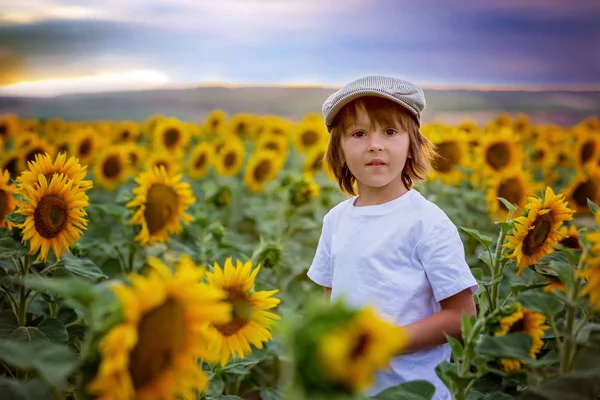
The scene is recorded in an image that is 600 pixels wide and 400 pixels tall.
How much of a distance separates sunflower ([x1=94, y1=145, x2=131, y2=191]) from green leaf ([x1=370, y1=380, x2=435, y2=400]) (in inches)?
143

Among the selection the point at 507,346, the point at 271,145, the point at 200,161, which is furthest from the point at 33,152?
the point at 507,346

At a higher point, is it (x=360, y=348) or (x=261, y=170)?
A: (x=261, y=170)

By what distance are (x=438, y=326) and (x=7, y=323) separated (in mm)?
1498

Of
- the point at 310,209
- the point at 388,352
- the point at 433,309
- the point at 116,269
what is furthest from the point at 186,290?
the point at 310,209

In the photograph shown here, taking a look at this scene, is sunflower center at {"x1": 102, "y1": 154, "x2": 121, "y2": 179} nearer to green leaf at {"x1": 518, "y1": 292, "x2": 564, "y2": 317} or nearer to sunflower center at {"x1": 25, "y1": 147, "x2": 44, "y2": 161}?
sunflower center at {"x1": 25, "y1": 147, "x2": 44, "y2": 161}

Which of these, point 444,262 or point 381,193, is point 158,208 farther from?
point 444,262

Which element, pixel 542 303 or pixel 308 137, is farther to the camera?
pixel 308 137

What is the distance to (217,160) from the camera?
19.6 feet

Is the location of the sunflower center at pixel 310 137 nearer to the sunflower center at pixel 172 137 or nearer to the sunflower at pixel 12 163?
the sunflower center at pixel 172 137

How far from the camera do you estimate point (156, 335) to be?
1207 mm

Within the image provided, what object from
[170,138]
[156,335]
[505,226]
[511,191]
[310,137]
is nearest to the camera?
[156,335]

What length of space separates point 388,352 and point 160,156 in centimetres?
385

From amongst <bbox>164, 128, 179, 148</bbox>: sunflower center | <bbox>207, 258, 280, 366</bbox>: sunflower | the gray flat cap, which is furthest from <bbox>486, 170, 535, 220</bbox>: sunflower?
<bbox>164, 128, 179, 148</bbox>: sunflower center

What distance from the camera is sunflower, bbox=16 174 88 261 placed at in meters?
2.29
